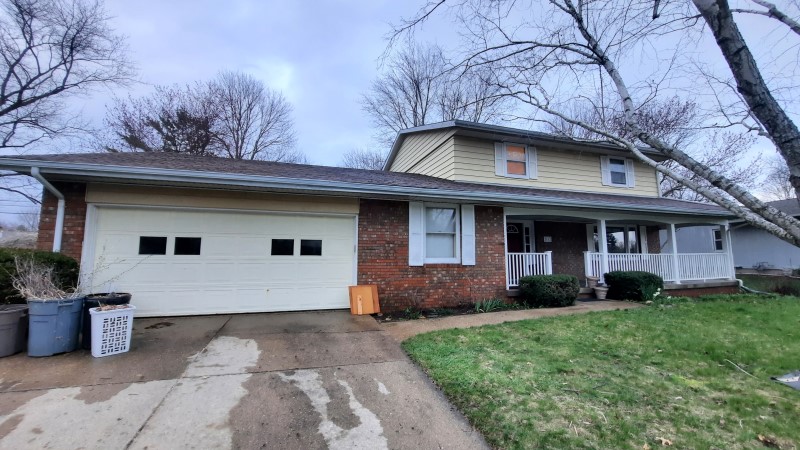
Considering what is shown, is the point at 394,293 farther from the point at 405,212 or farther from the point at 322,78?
the point at 322,78

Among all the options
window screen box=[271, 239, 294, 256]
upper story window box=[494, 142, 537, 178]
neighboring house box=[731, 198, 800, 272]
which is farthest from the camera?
neighboring house box=[731, 198, 800, 272]

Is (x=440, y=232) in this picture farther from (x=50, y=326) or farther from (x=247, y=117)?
(x=247, y=117)

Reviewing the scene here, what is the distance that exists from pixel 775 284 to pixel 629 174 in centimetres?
812

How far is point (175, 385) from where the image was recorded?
11.7ft

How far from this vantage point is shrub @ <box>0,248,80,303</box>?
15.3 feet

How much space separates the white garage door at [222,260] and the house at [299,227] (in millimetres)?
21

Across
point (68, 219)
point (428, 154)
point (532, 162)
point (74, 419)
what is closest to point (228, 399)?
point (74, 419)

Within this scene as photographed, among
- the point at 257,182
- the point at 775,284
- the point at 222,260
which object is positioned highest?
the point at 257,182

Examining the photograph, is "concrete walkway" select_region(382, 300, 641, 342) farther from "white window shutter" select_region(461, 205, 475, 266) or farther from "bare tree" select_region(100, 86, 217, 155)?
"bare tree" select_region(100, 86, 217, 155)

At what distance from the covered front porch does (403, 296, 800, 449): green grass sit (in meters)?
3.33

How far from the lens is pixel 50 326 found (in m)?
4.31

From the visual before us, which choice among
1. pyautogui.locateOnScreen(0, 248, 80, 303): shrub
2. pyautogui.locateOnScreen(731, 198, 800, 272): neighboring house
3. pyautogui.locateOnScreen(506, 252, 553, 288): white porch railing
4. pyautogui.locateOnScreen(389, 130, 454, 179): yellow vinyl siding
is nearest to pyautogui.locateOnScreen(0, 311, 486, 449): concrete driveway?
pyautogui.locateOnScreen(0, 248, 80, 303): shrub

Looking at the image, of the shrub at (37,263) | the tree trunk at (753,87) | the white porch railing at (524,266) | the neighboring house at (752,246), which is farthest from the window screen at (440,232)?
the neighboring house at (752,246)

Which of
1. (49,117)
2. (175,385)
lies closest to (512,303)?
(175,385)
